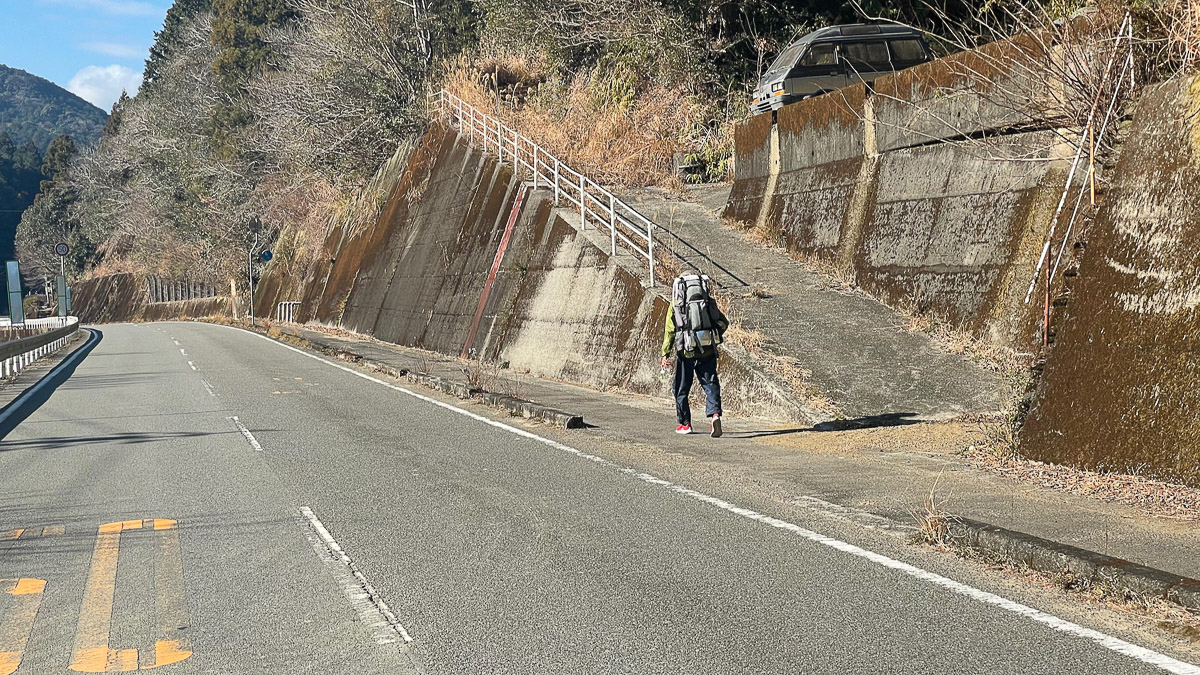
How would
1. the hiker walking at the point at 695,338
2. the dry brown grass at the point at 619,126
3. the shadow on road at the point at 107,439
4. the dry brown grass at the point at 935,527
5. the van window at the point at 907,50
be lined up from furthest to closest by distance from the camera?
the dry brown grass at the point at 619,126, the van window at the point at 907,50, the shadow on road at the point at 107,439, the hiker walking at the point at 695,338, the dry brown grass at the point at 935,527

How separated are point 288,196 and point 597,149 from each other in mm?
27823

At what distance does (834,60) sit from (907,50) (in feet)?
5.85

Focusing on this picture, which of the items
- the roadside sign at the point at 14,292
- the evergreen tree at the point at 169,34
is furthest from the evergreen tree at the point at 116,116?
the roadside sign at the point at 14,292

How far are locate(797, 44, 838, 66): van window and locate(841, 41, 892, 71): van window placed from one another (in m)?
0.28

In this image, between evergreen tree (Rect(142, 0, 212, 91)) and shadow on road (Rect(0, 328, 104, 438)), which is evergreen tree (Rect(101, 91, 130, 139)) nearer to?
evergreen tree (Rect(142, 0, 212, 91))

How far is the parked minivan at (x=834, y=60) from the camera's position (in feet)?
67.0

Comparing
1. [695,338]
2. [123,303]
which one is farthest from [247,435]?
[123,303]

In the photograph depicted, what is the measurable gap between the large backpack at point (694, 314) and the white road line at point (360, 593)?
5.06 metres

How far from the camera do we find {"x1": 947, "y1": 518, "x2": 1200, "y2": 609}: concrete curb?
5.04 m

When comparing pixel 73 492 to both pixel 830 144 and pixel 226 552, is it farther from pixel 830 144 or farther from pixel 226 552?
pixel 830 144

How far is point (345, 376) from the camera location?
67.9 ft

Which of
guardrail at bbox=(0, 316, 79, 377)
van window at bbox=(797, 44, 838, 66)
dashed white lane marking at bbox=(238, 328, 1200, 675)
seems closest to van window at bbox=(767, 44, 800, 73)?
van window at bbox=(797, 44, 838, 66)

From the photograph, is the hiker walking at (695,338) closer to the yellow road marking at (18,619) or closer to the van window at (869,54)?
the yellow road marking at (18,619)

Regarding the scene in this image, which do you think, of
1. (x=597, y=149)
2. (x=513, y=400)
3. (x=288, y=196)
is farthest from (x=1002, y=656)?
(x=288, y=196)
